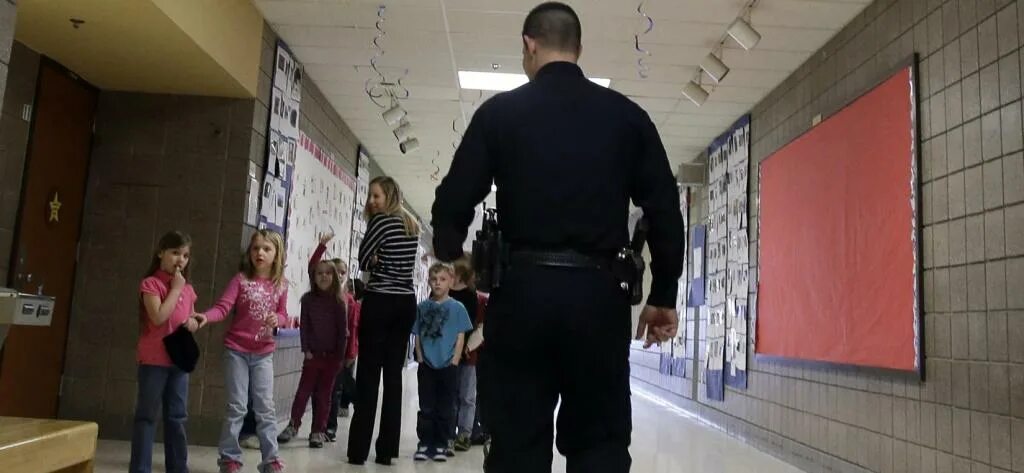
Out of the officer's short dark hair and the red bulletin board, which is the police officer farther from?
the red bulletin board

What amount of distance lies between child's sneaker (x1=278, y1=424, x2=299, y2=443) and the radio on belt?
3356 millimetres

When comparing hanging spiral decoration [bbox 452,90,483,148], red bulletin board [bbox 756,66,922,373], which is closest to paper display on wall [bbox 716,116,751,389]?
red bulletin board [bbox 756,66,922,373]

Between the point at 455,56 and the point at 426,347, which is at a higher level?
the point at 455,56

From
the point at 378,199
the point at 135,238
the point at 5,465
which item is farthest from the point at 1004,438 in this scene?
the point at 135,238

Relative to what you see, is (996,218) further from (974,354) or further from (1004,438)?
(1004,438)

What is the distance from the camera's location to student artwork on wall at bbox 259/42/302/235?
197 inches

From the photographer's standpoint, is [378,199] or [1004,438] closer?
[1004,438]

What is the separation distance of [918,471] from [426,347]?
2496mm

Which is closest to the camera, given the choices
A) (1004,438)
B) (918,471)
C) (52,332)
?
(1004,438)

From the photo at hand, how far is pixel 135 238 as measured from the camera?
15.0 feet

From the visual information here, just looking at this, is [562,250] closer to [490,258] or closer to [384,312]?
[490,258]

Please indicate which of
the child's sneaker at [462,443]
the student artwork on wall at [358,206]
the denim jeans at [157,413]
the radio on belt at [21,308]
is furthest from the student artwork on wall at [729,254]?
the radio on belt at [21,308]

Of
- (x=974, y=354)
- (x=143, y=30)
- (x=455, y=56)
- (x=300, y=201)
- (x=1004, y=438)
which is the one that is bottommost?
(x=1004, y=438)

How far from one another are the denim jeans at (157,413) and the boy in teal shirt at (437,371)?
4.14 feet
